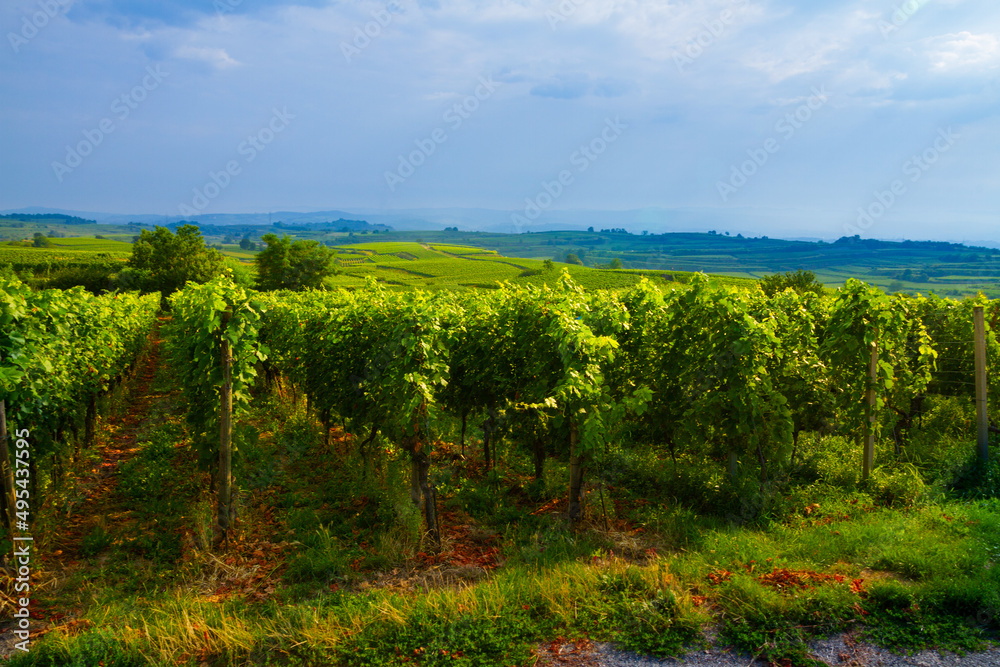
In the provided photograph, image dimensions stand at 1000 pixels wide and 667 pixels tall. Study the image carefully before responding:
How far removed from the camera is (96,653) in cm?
452

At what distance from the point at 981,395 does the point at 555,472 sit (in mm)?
6788

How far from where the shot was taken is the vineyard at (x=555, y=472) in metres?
4.90

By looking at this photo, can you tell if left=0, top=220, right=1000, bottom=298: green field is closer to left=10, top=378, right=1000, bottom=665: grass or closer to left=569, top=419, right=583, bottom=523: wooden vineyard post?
left=10, top=378, right=1000, bottom=665: grass

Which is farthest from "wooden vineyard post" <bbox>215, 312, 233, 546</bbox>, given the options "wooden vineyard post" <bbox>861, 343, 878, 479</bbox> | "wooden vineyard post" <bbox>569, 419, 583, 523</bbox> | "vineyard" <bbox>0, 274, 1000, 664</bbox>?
"wooden vineyard post" <bbox>861, 343, 878, 479</bbox>

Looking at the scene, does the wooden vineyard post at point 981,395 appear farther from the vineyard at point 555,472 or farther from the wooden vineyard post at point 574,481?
the wooden vineyard post at point 574,481

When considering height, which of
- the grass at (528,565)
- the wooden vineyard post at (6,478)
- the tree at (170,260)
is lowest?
the grass at (528,565)

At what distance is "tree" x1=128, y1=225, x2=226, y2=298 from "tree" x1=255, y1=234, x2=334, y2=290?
590 cm

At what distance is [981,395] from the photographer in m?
8.28

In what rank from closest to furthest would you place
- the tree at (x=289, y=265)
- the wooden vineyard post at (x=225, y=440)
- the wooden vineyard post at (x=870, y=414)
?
the wooden vineyard post at (x=225, y=440) → the wooden vineyard post at (x=870, y=414) → the tree at (x=289, y=265)

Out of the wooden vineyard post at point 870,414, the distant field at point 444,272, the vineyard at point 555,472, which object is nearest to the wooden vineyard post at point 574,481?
the vineyard at point 555,472

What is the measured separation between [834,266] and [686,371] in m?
128

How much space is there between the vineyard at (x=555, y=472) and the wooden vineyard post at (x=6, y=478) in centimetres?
4

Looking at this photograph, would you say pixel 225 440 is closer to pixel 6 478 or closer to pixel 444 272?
pixel 6 478

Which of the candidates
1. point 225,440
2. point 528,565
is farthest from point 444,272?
point 528,565
